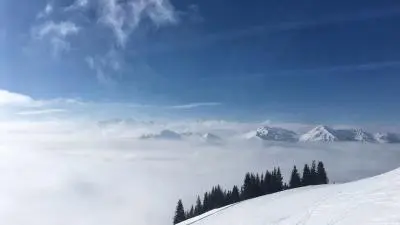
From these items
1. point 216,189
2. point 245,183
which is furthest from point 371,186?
point 216,189

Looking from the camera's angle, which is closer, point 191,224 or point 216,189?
point 191,224

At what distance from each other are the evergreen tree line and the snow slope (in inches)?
1717

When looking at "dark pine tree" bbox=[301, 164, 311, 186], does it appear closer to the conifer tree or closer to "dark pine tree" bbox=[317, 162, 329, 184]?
"dark pine tree" bbox=[317, 162, 329, 184]

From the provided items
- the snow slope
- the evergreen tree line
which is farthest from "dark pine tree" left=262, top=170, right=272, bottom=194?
the snow slope

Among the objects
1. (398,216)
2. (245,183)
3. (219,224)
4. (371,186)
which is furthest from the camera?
(245,183)

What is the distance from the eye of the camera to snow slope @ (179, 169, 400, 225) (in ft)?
52.4

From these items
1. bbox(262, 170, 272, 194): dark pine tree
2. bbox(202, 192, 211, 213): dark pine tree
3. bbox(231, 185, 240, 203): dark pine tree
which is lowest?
bbox(202, 192, 211, 213): dark pine tree

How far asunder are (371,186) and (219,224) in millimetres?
8006

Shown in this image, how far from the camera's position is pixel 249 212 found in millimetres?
23969

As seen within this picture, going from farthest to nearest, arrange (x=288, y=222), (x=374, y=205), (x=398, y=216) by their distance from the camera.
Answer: (x=288, y=222) < (x=374, y=205) < (x=398, y=216)

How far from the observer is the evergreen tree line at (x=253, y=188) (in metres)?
70.0

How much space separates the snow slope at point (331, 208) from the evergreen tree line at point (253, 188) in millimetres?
43624

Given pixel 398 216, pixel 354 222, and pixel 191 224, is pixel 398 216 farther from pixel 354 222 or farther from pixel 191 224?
pixel 191 224

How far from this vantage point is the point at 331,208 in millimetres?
18875
